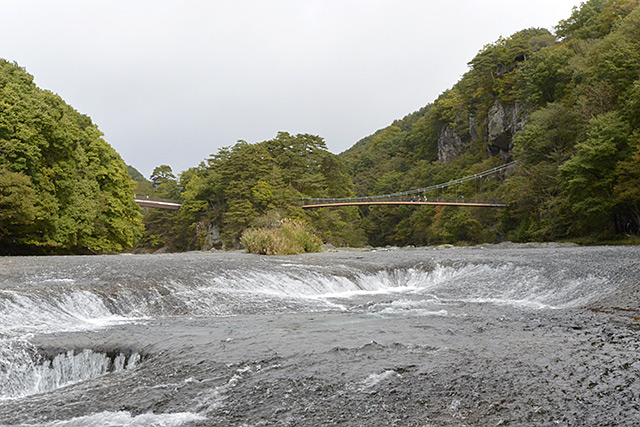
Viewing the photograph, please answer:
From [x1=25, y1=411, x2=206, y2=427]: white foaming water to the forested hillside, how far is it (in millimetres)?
25437

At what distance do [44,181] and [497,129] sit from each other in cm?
4413

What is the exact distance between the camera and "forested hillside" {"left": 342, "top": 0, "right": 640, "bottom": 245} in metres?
26.5

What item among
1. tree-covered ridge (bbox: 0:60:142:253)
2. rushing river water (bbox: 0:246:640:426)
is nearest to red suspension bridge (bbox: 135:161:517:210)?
tree-covered ridge (bbox: 0:60:142:253)

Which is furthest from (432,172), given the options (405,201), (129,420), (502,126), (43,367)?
(129,420)

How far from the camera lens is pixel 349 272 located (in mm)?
12789

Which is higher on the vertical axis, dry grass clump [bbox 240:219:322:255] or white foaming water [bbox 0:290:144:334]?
dry grass clump [bbox 240:219:322:255]

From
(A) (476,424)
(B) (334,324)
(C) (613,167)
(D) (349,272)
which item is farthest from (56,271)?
(C) (613,167)

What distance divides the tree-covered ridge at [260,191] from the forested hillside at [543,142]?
10378 millimetres

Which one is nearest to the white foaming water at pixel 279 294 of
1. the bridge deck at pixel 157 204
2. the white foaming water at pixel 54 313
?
the white foaming water at pixel 54 313

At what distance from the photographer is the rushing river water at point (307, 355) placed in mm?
3605

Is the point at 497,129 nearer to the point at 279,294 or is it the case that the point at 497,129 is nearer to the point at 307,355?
the point at 279,294

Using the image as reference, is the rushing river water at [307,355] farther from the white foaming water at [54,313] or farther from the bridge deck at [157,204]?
the bridge deck at [157,204]

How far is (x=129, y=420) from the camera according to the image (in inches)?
138

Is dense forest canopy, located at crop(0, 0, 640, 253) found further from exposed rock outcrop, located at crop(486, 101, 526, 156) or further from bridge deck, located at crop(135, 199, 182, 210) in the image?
bridge deck, located at crop(135, 199, 182, 210)
